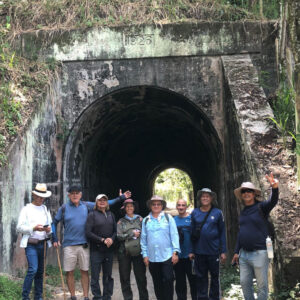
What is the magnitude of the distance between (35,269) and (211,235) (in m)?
2.49

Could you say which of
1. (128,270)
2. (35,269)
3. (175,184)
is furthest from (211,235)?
(175,184)

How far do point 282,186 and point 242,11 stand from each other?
17.9 feet

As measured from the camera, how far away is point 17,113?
781 centimetres

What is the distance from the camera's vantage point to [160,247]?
554 centimetres

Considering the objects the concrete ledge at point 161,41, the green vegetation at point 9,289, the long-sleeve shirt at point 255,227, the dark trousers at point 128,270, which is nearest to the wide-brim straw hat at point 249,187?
the long-sleeve shirt at point 255,227

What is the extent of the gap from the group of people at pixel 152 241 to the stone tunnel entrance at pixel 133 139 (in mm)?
3235

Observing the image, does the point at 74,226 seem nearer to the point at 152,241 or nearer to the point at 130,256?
the point at 130,256

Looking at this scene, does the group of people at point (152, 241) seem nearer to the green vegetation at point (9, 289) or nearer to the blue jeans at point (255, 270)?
the blue jeans at point (255, 270)

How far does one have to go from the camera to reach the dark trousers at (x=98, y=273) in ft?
19.7

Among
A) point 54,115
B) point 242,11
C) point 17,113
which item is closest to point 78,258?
point 17,113

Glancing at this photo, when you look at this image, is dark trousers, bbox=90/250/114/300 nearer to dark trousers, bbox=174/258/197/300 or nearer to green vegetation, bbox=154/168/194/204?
dark trousers, bbox=174/258/197/300

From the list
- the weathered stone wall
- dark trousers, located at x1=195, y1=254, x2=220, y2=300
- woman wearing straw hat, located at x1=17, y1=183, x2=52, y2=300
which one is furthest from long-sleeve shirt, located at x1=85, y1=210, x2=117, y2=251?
the weathered stone wall

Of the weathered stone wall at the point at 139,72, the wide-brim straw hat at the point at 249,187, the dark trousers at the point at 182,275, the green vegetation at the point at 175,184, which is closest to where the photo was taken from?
the wide-brim straw hat at the point at 249,187

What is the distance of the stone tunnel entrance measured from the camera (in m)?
9.73
